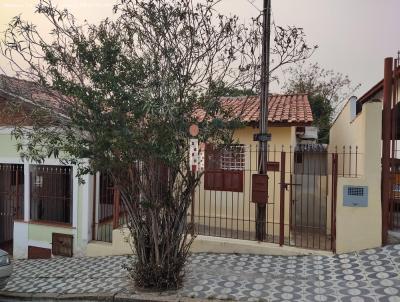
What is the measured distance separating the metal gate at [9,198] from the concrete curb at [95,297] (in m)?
3.78

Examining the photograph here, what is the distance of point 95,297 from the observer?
6.58m

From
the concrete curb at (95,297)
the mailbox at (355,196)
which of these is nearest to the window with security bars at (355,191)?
the mailbox at (355,196)

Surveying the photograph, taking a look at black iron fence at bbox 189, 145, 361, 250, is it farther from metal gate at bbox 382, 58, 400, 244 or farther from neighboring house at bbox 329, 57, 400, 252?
neighboring house at bbox 329, 57, 400, 252

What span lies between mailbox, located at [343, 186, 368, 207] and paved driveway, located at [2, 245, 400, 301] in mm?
845

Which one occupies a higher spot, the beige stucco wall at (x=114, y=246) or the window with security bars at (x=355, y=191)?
the window with security bars at (x=355, y=191)

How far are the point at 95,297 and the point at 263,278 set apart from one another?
2.71m

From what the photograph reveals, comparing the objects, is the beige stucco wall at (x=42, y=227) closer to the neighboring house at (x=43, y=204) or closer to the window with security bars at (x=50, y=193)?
the neighboring house at (x=43, y=204)

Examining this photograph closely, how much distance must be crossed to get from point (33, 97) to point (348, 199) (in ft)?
19.1

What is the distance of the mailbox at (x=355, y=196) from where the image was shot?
7418 millimetres

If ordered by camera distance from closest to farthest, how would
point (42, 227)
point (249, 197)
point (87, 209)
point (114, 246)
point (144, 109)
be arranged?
point (144, 109) → point (114, 246) → point (87, 209) → point (249, 197) → point (42, 227)

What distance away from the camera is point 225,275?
7031 millimetres

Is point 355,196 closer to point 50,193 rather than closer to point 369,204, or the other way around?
point 369,204

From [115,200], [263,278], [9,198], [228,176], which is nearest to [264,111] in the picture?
[228,176]

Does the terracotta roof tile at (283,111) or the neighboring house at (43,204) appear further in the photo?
the neighboring house at (43,204)
